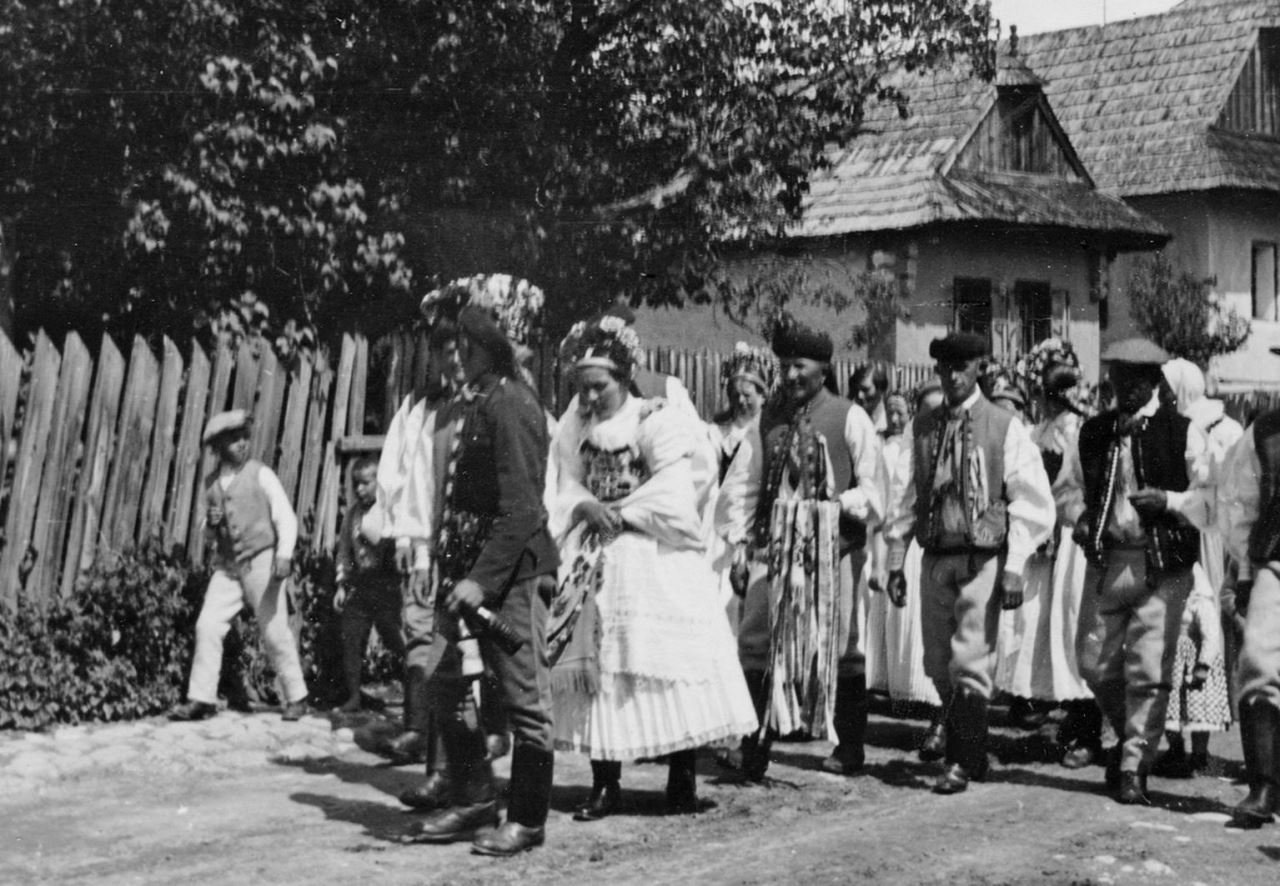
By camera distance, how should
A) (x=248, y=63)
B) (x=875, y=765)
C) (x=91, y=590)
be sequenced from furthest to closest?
1. (x=248, y=63)
2. (x=91, y=590)
3. (x=875, y=765)

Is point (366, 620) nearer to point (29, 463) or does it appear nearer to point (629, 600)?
point (29, 463)

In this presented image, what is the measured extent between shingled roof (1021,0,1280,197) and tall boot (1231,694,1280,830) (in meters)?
29.0

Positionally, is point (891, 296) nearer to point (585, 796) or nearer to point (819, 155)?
point (819, 155)

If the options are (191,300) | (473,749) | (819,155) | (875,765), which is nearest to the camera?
(473,749)

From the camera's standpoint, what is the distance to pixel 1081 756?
966 cm

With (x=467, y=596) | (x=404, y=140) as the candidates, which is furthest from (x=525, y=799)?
(x=404, y=140)

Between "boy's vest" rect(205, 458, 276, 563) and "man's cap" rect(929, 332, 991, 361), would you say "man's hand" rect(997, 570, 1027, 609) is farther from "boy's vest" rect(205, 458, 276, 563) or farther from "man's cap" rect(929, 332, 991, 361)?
"boy's vest" rect(205, 458, 276, 563)

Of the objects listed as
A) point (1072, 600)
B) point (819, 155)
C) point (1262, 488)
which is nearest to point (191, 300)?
point (819, 155)

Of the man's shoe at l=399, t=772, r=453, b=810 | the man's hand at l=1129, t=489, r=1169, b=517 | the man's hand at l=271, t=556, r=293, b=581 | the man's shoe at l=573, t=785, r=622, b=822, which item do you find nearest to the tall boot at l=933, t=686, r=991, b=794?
the man's hand at l=1129, t=489, r=1169, b=517

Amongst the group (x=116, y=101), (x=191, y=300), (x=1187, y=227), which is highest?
(x=1187, y=227)

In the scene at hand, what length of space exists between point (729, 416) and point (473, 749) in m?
4.58

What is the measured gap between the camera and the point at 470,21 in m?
15.1

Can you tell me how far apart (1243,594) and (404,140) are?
9.16 metres

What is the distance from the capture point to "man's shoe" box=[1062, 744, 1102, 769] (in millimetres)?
9586
